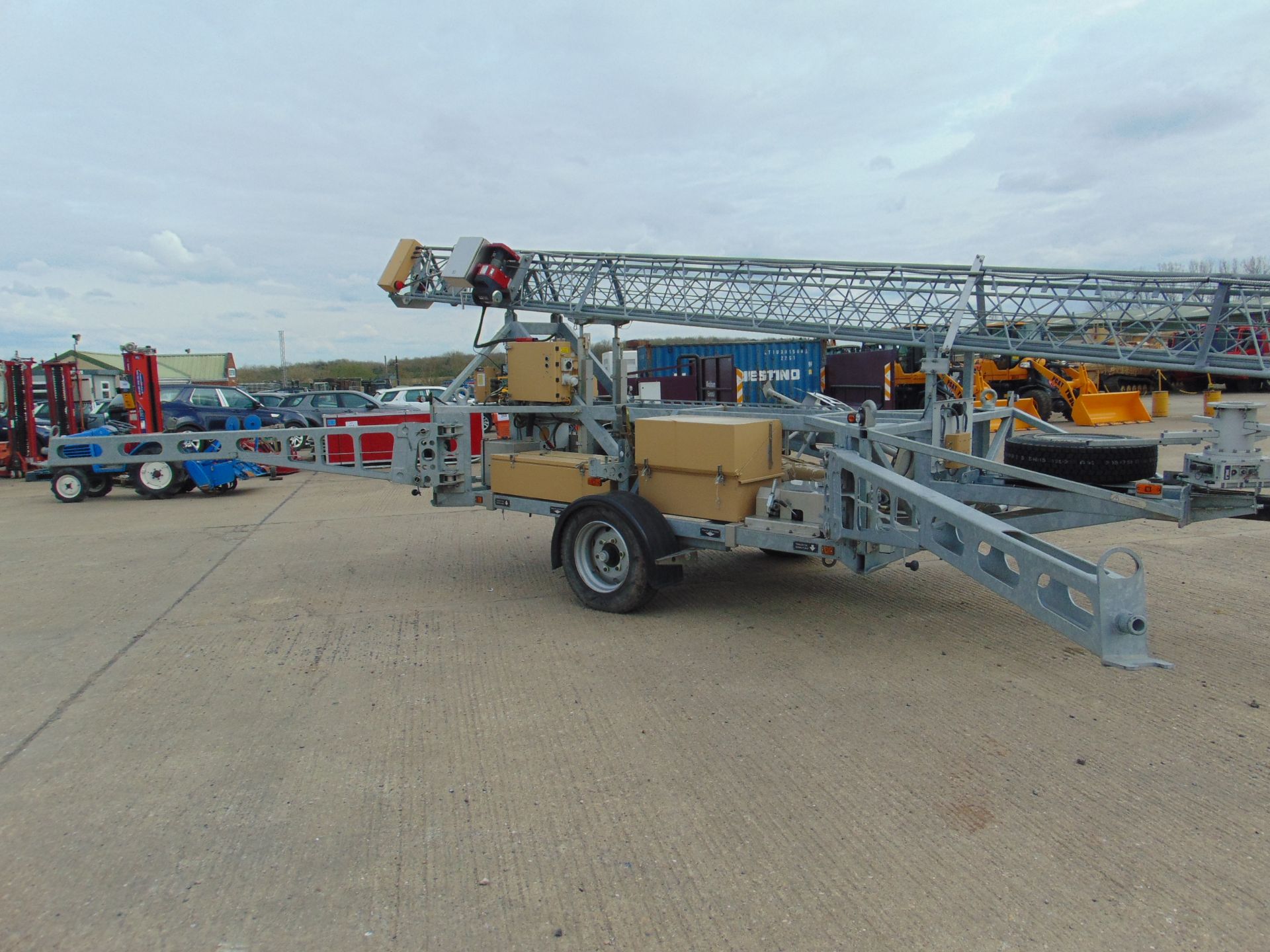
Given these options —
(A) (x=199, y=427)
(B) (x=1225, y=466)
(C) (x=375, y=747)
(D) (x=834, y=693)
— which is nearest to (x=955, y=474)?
(B) (x=1225, y=466)

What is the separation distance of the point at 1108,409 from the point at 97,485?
22.9 meters

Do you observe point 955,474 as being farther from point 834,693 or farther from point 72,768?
point 72,768

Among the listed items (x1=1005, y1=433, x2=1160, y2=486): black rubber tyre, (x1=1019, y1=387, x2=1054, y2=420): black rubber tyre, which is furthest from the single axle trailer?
(x1=1019, y1=387, x2=1054, y2=420): black rubber tyre

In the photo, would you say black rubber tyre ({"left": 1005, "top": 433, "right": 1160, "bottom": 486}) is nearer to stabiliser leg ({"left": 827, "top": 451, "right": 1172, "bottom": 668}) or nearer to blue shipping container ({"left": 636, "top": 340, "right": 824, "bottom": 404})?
stabiliser leg ({"left": 827, "top": 451, "right": 1172, "bottom": 668})

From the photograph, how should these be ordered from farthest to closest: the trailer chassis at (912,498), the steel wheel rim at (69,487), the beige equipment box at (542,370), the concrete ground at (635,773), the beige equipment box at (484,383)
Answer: the steel wheel rim at (69,487) < the beige equipment box at (484,383) < the beige equipment box at (542,370) < the trailer chassis at (912,498) < the concrete ground at (635,773)

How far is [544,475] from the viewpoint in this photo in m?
6.90

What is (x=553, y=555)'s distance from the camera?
6426mm

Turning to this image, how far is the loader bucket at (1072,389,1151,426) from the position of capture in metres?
21.4

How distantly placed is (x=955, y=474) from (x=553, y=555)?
125 inches

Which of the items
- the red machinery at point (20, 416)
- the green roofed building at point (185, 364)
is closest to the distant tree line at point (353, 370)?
the green roofed building at point (185, 364)

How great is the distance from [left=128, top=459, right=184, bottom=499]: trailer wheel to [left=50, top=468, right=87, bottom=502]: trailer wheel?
79cm

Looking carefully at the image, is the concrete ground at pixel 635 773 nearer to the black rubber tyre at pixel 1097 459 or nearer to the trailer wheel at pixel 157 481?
the black rubber tyre at pixel 1097 459

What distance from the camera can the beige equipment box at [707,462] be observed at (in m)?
5.68

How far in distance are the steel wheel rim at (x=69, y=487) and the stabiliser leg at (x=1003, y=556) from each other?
12.8m
